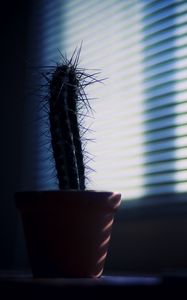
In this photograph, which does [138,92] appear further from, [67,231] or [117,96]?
[67,231]

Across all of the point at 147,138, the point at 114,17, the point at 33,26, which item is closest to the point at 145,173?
the point at 147,138

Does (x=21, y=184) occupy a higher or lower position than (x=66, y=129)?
lower

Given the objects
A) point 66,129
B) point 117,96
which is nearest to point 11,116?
point 117,96

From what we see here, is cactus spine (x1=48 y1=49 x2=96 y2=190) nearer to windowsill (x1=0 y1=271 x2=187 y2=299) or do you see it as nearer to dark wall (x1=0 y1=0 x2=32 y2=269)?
windowsill (x1=0 y1=271 x2=187 y2=299)

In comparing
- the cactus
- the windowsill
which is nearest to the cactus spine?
the cactus

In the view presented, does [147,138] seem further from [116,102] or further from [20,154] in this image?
[20,154]
